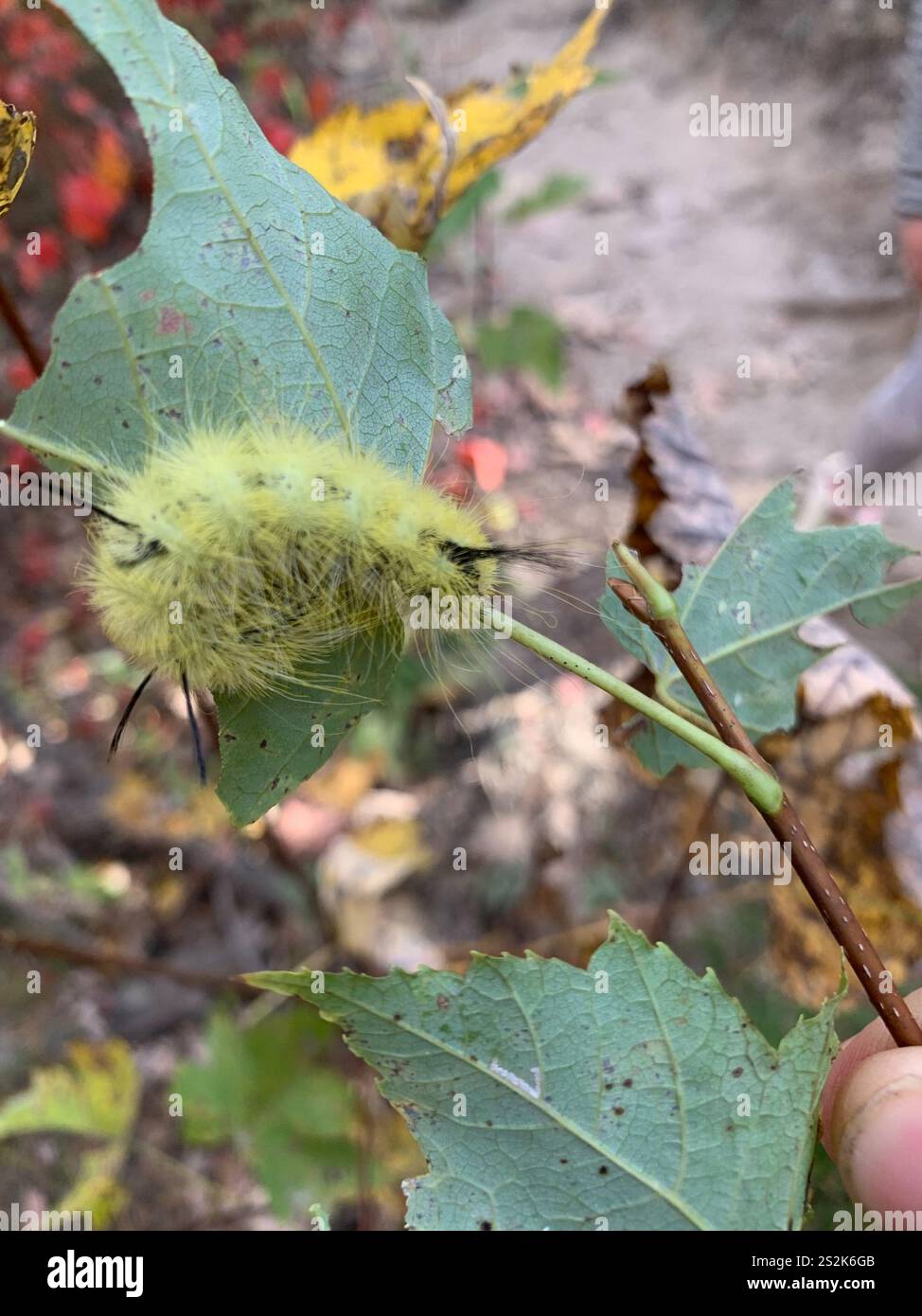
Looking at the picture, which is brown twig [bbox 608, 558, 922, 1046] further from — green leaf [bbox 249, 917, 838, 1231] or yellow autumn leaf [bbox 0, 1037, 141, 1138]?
yellow autumn leaf [bbox 0, 1037, 141, 1138]

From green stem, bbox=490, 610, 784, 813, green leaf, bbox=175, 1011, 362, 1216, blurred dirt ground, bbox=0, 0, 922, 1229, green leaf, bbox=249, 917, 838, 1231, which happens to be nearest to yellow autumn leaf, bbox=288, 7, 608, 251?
blurred dirt ground, bbox=0, 0, 922, 1229

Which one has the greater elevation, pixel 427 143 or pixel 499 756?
pixel 427 143

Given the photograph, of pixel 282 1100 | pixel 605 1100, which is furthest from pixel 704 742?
pixel 282 1100

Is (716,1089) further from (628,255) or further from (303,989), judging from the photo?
(628,255)

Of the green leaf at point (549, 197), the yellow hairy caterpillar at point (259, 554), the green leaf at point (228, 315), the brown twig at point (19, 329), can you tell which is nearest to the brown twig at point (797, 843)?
the yellow hairy caterpillar at point (259, 554)

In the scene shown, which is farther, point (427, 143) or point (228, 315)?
point (427, 143)

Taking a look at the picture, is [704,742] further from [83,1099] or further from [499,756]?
[499,756]

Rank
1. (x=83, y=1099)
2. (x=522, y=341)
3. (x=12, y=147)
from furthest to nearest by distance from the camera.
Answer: (x=522, y=341), (x=83, y=1099), (x=12, y=147)

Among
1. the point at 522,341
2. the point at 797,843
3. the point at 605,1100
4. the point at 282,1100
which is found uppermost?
the point at 522,341
